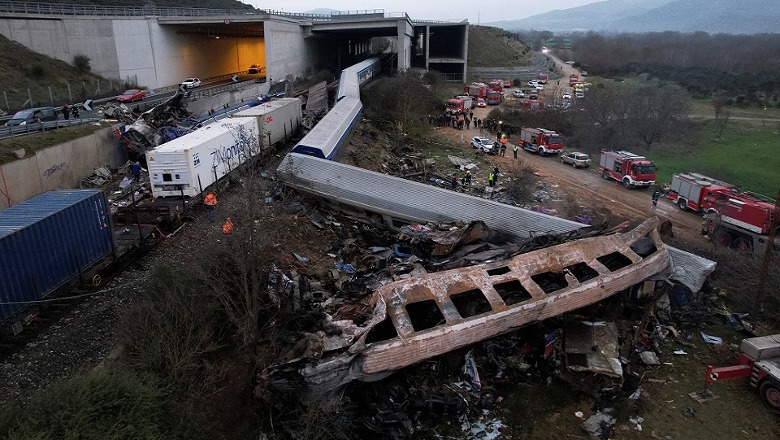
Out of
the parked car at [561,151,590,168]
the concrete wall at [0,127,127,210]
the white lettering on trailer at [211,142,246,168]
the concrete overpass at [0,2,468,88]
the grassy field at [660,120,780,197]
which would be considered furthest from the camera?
the concrete overpass at [0,2,468,88]

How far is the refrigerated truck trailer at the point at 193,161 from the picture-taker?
1664 centimetres

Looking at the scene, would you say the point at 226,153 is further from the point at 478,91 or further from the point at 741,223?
the point at 478,91

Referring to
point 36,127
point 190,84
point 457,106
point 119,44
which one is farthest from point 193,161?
point 457,106

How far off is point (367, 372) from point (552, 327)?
511cm

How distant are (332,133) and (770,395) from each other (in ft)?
58.5

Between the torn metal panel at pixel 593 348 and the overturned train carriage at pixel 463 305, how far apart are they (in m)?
0.56

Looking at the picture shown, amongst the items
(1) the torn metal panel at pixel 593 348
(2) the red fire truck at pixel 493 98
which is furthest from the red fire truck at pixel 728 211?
(2) the red fire truck at pixel 493 98

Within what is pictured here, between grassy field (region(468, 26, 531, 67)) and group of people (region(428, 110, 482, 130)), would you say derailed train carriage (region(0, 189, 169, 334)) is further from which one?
grassy field (region(468, 26, 531, 67))

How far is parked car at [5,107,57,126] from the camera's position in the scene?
2289 cm

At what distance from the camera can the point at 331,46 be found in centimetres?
6806

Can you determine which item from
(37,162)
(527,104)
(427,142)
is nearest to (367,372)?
(37,162)

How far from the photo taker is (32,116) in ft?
77.7

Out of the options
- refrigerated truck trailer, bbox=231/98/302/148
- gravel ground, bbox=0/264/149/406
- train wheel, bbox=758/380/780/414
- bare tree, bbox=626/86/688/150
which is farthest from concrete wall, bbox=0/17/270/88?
train wheel, bbox=758/380/780/414

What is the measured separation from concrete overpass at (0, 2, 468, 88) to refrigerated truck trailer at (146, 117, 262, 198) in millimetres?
24277
